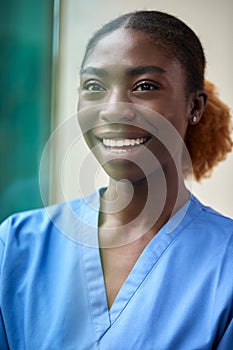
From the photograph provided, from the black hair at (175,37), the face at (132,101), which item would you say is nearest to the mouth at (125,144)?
the face at (132,101)

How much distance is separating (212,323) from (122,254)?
0.18m

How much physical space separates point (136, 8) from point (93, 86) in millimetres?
134

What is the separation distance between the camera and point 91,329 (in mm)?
678

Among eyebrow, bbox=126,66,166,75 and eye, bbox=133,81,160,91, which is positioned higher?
eyebrow, bbox=126,66,166,75

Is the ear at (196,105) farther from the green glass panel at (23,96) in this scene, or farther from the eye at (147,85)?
the green glass panel at (23,96)

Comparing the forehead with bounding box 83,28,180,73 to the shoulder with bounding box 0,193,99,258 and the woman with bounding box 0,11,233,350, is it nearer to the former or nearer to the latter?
the woman with bounding box 0,11,233,350

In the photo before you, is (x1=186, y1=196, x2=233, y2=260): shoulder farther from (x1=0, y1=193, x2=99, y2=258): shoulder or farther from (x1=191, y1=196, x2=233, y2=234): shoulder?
(x1=0, y1=193, x2=99, y2=258): shoulder

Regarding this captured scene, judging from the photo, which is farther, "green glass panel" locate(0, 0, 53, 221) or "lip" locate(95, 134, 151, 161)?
"green glass panel" locate(0, 0, 53, 221)

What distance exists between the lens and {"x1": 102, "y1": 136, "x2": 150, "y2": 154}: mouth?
69cm

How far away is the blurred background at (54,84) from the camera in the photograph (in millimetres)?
690

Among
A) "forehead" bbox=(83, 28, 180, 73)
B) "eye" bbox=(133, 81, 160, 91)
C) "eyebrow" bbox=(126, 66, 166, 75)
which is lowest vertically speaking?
"eye" bbox=(133, 81, 160, 91)

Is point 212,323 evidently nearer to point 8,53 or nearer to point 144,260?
point 144,260

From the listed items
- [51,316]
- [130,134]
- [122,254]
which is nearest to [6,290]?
[51,316]

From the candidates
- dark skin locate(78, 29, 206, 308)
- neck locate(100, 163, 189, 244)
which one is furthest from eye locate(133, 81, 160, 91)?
neck locate(100, 163, 189, 244)
